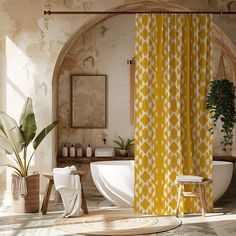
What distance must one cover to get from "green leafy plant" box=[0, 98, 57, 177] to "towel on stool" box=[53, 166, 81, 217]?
65 cm

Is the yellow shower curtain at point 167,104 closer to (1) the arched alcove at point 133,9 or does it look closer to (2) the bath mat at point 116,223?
(2) the bath mat at point 116,223

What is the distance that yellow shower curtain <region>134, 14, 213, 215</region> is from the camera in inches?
263

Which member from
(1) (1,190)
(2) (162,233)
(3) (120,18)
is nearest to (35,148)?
(1) (1,190)

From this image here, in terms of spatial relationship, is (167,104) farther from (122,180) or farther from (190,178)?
(122,180)

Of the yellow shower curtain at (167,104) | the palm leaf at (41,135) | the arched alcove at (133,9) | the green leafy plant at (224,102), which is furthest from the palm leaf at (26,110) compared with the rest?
the green leafy plant at (224,102)

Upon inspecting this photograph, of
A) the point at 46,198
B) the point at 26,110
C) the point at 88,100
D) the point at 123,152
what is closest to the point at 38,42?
the point at 26,110

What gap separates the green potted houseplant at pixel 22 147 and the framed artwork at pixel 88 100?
5.95 ft

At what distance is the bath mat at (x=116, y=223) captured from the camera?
5761 millimetres

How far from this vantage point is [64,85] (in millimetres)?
8922

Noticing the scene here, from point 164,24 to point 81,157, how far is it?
9.35ft

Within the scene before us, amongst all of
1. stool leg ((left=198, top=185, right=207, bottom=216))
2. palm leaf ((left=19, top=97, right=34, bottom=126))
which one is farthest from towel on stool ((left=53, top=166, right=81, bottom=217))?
stool leg ((left=198, top=185, right=207, bottom=216))

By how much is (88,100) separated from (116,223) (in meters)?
3.14

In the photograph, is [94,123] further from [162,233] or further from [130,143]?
[162,233]

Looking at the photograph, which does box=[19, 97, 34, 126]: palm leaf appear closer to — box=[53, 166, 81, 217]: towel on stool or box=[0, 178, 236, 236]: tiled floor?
box=[53, 166, 81, 217]: towel on stool
